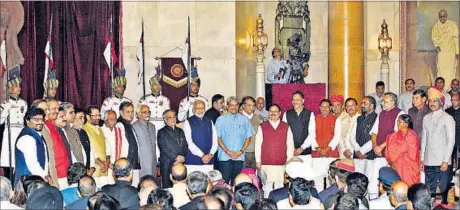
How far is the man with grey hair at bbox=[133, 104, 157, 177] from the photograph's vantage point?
14.5 m

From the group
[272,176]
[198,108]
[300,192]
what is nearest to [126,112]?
[198,108]

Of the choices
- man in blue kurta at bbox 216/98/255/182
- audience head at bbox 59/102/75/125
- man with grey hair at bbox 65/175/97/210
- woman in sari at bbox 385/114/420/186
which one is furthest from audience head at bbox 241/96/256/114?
man with grey hair at bbox 65/175/97/210

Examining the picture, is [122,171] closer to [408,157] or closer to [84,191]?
[84,191]

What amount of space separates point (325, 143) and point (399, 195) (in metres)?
5.63

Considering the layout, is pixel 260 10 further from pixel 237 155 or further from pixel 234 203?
pixel 234 203

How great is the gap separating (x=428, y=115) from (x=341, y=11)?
5446mm

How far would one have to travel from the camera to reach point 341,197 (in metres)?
8.80

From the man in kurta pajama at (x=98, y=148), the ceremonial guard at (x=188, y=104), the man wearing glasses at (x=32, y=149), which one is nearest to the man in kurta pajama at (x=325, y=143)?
the ceremonial guard at (x=188, y=104)

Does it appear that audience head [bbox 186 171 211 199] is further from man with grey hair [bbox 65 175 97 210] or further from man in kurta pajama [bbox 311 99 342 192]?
man in kurta pajama [bbox 311 99 342 192]

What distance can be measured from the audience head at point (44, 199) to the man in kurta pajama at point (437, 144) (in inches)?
260

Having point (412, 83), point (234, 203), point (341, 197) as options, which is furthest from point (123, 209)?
point (412, 83)

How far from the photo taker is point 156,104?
17766 millimetres

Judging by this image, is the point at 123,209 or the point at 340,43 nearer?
the point at 123,209

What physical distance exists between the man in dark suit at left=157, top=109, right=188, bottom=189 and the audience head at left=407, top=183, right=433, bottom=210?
18.8 feet
